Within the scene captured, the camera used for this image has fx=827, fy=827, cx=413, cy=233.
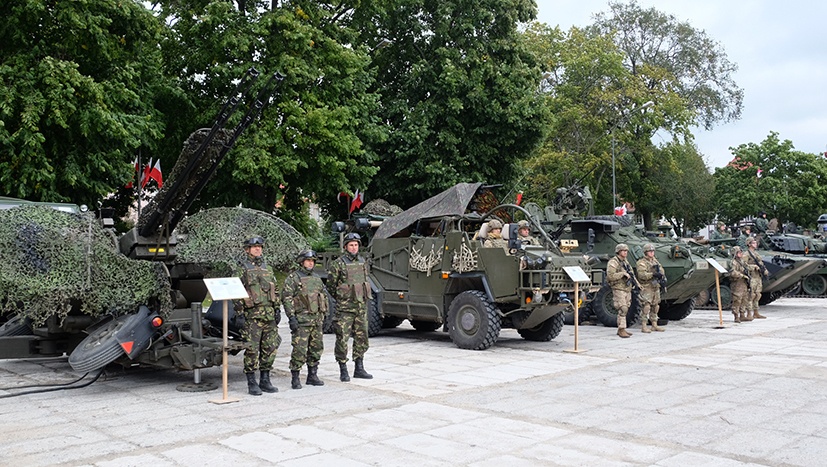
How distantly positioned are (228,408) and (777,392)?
570cm

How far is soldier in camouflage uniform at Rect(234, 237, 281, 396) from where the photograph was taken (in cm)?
873

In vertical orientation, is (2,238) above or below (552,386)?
above

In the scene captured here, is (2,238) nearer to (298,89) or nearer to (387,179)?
(298,89)

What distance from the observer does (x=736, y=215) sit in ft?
156

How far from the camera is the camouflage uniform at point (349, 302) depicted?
31.1 feet

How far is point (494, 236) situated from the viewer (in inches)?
499

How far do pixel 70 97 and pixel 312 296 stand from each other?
10.4 metres

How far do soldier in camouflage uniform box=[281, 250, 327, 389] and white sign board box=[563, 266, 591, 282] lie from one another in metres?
4.19

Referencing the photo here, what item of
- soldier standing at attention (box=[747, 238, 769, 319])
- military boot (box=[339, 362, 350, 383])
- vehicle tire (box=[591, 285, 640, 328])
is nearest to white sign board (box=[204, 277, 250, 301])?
military boot (box=[339, 362, 350, 383])

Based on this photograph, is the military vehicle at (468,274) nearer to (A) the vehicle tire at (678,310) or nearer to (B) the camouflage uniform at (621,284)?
(B) the camouflage uniform at (621,284)

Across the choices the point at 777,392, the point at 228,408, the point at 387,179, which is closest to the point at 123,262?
the point at 228,408

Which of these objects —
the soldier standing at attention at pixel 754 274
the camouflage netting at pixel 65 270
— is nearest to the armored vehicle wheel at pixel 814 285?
the soldier standing at attention at pixel 754 274

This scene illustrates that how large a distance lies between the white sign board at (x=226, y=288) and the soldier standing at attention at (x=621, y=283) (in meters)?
7.57

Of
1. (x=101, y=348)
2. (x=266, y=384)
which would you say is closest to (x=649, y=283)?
(x=266, y=384)
